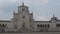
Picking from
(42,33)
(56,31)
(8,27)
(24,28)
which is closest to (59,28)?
(56,31)

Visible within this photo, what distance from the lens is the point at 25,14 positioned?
55.3m

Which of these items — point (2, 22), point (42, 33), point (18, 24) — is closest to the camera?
point (42, 33)

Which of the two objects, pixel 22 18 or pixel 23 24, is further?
pixel 22 18

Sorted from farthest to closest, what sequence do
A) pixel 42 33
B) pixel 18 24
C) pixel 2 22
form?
pixel 2 22, pixel 18 24, pixel 42 33

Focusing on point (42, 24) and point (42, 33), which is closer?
point (42, 33)

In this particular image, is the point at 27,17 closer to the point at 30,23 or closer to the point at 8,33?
the point at 30,23

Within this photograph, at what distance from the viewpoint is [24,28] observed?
5344 centimetres

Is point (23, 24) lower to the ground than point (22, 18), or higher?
lower

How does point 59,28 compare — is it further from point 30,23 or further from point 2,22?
point 2,22

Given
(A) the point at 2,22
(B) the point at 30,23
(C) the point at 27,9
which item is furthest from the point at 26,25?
(A) the point at 2,22

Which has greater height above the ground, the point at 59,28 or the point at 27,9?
the point at 27,9

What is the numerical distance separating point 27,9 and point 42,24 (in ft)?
23.1

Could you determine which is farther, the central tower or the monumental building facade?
the central tower

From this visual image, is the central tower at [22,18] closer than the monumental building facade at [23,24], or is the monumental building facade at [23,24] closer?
the monumental building facade at [23,24]
